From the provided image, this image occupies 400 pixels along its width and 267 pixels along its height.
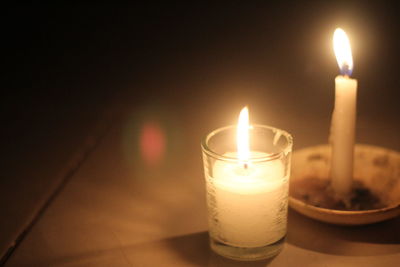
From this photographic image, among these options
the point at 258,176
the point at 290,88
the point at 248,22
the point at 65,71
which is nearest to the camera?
the point at 258,176

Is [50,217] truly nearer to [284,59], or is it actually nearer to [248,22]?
[284,59]

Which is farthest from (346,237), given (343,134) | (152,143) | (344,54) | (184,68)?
(184,68)

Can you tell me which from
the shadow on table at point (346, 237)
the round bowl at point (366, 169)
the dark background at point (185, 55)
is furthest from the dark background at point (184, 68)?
the shadow on table at point (346, 237)

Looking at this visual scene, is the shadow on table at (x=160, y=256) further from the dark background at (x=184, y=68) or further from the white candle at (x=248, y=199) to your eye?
the dark background at (x=184, y=68)

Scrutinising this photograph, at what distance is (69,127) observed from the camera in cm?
101

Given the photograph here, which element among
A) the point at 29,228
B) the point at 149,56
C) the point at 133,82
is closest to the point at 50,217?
the point at 29,228

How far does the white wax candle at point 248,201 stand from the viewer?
0.59m

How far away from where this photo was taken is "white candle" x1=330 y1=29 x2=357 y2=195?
2.18ft

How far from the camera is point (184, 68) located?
1.32 meters

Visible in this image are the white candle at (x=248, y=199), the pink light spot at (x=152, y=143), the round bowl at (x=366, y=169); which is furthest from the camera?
the pink light spot at (x=152, y=143)

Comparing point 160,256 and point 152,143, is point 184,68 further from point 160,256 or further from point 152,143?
point 160,256

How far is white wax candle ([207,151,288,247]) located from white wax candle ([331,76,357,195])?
0.12 metres

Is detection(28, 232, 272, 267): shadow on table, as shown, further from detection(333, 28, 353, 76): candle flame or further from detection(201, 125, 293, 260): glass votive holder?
detection(333, 28, 353, 76): candle flame

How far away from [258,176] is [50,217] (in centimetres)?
33
